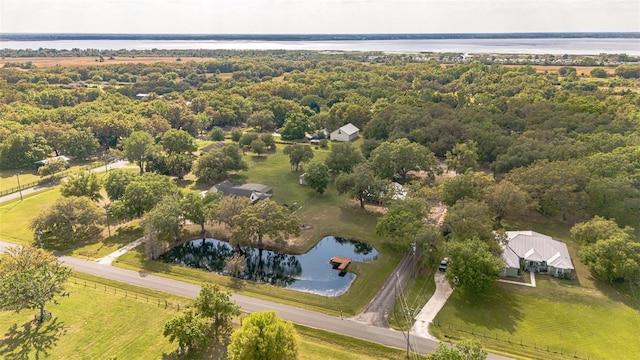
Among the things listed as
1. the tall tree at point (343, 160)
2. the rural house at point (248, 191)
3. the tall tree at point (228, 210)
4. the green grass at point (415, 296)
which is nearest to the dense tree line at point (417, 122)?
the tall tree at point (343, 160)

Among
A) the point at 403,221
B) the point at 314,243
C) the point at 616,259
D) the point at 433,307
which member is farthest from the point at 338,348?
the point at 616,259

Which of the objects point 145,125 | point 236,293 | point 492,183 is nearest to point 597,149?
point 492,183

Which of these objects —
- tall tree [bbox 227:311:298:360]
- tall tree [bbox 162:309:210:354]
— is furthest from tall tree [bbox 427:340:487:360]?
tall tree [bbox 162:309:210:354]

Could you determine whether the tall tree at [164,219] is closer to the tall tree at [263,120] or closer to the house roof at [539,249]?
the house roof at [539,249]

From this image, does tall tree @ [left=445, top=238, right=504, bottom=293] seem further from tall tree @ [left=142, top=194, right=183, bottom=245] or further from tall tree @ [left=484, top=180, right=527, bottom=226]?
tall tree @ [left=142, top=194, right=183, bottom=245]

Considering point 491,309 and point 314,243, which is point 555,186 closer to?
point 491,309

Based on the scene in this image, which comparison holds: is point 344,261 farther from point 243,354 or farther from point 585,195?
point 585,195
